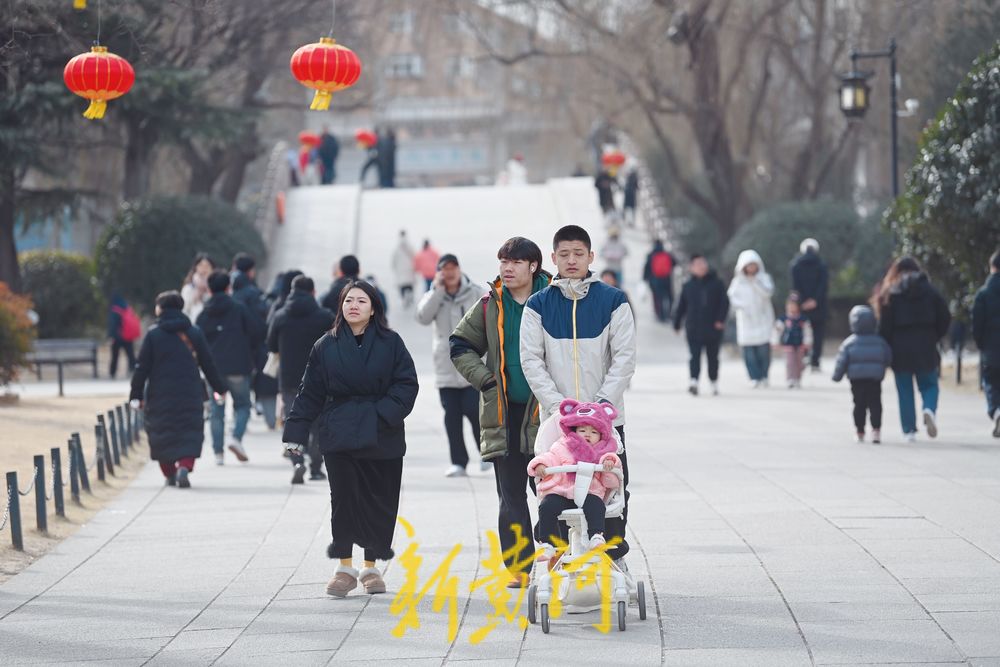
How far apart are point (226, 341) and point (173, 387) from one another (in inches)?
79.4

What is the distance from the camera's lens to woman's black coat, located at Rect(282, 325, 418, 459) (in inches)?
312

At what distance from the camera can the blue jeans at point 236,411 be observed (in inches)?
579

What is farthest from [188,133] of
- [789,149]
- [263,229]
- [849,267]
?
[789,149]

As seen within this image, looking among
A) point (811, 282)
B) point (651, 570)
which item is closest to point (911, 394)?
point (651, 570)

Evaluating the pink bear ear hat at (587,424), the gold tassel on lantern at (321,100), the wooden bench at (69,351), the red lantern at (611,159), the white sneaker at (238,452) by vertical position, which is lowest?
the white sneaker at (238,452)

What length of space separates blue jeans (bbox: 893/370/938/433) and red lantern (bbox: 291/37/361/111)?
20.3ft

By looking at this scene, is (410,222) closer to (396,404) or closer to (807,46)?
(807,46)

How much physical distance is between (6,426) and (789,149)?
28.9 metres

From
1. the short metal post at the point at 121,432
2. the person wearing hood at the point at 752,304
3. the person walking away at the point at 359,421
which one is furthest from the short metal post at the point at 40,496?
the person wearing hood at the point at 752,304

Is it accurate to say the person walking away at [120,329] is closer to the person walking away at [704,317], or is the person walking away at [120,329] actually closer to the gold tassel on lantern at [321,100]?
the person walking away at [704,317]

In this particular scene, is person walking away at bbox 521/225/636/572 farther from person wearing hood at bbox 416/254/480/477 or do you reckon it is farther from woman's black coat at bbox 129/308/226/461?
woman's black coat at bbox 129/308/226/461

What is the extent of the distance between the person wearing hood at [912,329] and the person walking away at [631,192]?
2556 cm

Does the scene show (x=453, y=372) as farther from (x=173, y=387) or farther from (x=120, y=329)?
(x=120, y=329)

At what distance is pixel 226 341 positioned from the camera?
14.7 metres
